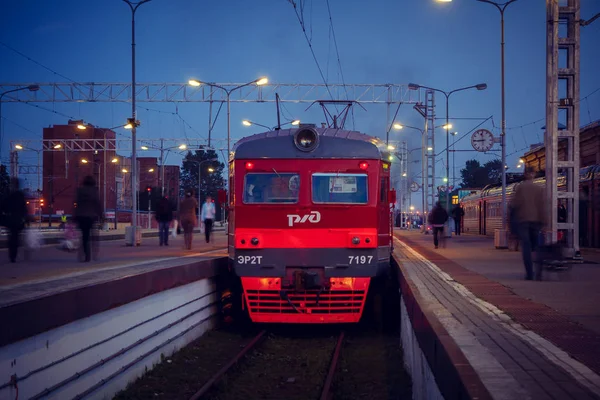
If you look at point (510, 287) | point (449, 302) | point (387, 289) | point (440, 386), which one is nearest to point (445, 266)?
point (387, 289)

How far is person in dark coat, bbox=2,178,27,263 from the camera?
557 inches

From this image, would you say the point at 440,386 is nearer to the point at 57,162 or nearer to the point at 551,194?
the point at 551,194

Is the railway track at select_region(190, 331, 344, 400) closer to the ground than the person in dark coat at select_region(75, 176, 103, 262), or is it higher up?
closer to the ground

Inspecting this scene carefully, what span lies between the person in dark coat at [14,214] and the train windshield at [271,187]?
5.80m

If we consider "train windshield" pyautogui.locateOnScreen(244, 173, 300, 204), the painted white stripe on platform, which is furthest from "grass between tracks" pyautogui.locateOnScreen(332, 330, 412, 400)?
"train windshield" pyautogui.locateOnScreen(244, 173, 300, 204)

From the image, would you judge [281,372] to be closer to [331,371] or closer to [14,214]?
[331,371]

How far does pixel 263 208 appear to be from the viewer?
11234 millimetres

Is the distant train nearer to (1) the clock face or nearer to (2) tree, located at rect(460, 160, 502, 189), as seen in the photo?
(1) the clock face

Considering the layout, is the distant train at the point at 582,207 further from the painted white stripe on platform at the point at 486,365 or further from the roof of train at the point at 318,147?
the painted white stripe on platform at the point at 486,365

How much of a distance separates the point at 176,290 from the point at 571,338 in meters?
6.13

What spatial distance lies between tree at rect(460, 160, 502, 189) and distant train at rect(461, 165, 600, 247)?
3684 inches

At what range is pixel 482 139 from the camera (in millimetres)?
30562

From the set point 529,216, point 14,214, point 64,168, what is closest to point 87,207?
point 14,214

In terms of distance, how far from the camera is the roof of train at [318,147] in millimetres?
11430
